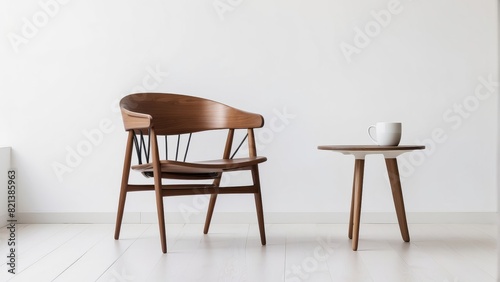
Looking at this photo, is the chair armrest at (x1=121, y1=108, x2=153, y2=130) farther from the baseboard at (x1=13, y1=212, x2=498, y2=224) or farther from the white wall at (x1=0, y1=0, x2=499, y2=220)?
the baseboard at (x1=13, y1=212, x2=498, y2=224)

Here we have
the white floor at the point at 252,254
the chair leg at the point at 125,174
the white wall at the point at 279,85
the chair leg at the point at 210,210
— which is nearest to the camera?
A: the white floor at the point at 252,254

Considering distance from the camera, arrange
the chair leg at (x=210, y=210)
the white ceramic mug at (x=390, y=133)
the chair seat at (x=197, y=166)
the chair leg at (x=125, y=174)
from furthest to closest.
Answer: the chair leg at (x=210, y=210) < the chair leg at (x=125, y=174) < the white ceramic mug at (x=390, y=133) < the chair seat at (x=197, y=166)

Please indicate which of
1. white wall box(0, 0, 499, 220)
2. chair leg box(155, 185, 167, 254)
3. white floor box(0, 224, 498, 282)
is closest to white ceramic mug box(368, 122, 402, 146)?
white floor box(0, 224, 498, 282)

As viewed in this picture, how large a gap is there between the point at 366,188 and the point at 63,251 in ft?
5.60

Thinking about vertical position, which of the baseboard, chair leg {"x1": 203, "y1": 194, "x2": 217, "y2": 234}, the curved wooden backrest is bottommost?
the baseboard

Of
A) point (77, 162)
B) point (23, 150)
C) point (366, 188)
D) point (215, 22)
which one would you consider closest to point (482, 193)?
point (366, 188)

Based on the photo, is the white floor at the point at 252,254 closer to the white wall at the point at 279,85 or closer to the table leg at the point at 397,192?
the table leg at the point at 397,192

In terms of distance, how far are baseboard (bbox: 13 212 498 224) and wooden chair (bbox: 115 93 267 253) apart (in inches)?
14.2

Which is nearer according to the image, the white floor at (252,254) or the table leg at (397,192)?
the white floor at (252,254)

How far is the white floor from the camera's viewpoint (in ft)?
7.03

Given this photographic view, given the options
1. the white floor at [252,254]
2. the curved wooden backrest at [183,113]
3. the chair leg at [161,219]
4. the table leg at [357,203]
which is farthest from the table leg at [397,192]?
the chair leg at [161,219]

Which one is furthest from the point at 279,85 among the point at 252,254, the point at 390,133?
the point at 252,254

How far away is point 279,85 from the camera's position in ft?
11.1

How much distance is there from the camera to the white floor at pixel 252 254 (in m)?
2.14
